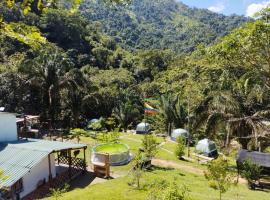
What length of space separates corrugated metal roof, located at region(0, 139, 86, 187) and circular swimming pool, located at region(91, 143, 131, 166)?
5.77ft

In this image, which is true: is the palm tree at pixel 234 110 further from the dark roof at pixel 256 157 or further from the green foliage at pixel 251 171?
the green foliage at pixel 251 171

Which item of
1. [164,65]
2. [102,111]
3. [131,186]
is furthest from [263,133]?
[164,65]

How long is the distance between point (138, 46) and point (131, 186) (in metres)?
106

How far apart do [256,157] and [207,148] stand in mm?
6936

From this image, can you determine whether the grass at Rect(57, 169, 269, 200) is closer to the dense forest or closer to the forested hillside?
the dense forest

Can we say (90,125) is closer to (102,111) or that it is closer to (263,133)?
(102,111)

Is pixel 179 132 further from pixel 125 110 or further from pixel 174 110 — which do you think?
pixel 125 110

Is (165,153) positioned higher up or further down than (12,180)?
further down

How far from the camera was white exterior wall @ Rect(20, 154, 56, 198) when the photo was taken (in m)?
15.2

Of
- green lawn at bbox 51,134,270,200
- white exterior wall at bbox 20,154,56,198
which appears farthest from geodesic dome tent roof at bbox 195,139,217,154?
white exterior wall at bbox 20,154,56,198

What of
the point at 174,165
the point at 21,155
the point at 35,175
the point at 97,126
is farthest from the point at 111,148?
the point at 97,126

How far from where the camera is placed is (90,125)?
105ft

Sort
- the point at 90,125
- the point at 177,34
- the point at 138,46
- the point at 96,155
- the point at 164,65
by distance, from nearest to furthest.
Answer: the point at 96,155
the point at 90,125
the point at 164,65
the point at 138,46
the point at 177,34

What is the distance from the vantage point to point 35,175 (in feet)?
52.8
